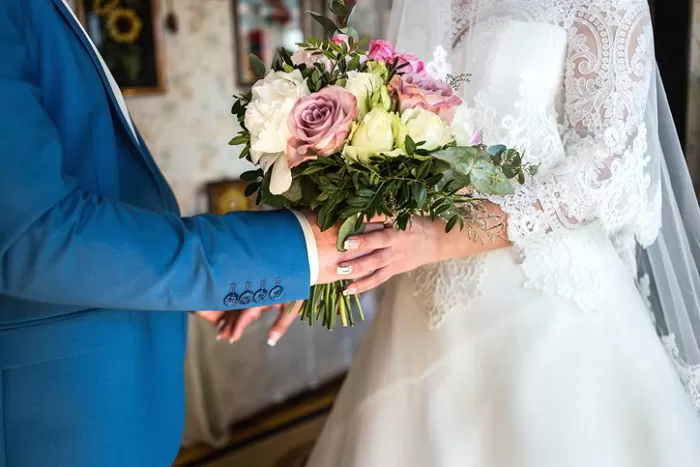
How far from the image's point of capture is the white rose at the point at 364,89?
100cm

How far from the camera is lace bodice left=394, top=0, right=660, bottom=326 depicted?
1230 mm

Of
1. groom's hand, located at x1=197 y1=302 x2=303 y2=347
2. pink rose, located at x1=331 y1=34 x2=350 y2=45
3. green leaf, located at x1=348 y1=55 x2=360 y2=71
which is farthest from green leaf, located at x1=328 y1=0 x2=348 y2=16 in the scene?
groom's hand, located at x1=197 y1=302 x2=303 y2=347

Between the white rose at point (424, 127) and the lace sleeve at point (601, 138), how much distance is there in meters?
0.31

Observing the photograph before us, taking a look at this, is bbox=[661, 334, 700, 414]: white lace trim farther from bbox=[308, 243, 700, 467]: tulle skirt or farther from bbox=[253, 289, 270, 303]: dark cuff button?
bbox=[253, 289, 270, 303]: dark cuff button

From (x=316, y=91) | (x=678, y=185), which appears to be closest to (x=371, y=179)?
(x=316, y=91)

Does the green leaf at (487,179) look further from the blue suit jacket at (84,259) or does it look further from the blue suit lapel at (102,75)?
the blue suit lapel at (102,75)

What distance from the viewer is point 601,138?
1.23 m

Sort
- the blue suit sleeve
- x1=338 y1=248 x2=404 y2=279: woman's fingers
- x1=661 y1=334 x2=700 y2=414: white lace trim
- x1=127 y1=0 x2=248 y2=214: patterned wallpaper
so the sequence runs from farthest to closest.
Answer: x1=127 y1=0 x2=248 y2=214: patterned wallpaper
x1=661 y1=334 x2=700 y2=414: white lace trim
x1=338 y1=248 x2=404 y2=279: woman's fingers
the blue suit sleeve

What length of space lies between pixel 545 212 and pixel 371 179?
42 centimetres

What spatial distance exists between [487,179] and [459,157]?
6cm

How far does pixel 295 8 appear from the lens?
3.69 m

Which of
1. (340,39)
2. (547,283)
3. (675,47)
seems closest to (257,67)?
(340,39)

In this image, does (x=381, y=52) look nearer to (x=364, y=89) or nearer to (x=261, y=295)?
(x=364, y=89)

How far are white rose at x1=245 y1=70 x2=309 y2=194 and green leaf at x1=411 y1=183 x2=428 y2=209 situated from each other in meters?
0.19
